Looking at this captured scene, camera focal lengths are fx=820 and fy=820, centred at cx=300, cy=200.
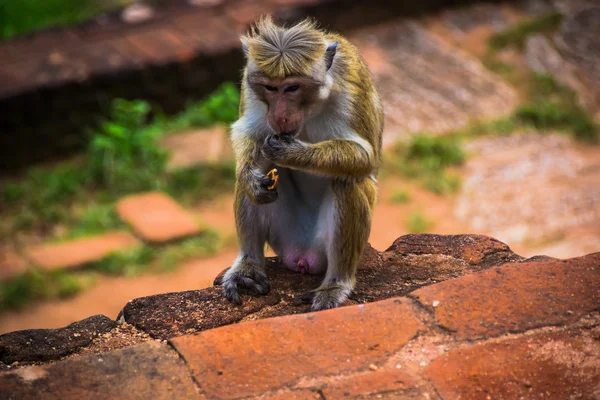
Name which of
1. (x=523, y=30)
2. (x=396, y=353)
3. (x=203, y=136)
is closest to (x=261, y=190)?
(x=396, y=353)

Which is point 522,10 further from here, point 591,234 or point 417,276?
point 417,276

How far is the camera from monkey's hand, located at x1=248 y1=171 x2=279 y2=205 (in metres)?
3.99

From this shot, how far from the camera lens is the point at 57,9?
11.1 meters

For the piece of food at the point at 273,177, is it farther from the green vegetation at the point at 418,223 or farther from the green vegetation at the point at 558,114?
the green vegetation at the point at 558,114

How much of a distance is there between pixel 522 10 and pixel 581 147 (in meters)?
3.24

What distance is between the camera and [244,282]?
3846 millimetres

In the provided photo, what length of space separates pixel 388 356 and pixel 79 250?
4.98 meters

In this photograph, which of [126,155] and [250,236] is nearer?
[250,236]

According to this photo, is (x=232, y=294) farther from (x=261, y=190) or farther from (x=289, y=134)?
(x=289, y=134)

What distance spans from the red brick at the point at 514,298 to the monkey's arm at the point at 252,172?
3.61ft

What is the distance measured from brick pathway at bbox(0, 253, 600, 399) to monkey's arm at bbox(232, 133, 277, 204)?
108cm

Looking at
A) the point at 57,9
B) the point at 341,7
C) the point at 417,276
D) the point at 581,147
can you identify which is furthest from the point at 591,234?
the point at 57,9

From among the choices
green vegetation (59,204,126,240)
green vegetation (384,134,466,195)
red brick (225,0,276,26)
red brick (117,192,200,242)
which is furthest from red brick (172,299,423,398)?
red brick (225,0,276,26)

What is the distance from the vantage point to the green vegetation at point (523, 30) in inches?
418
